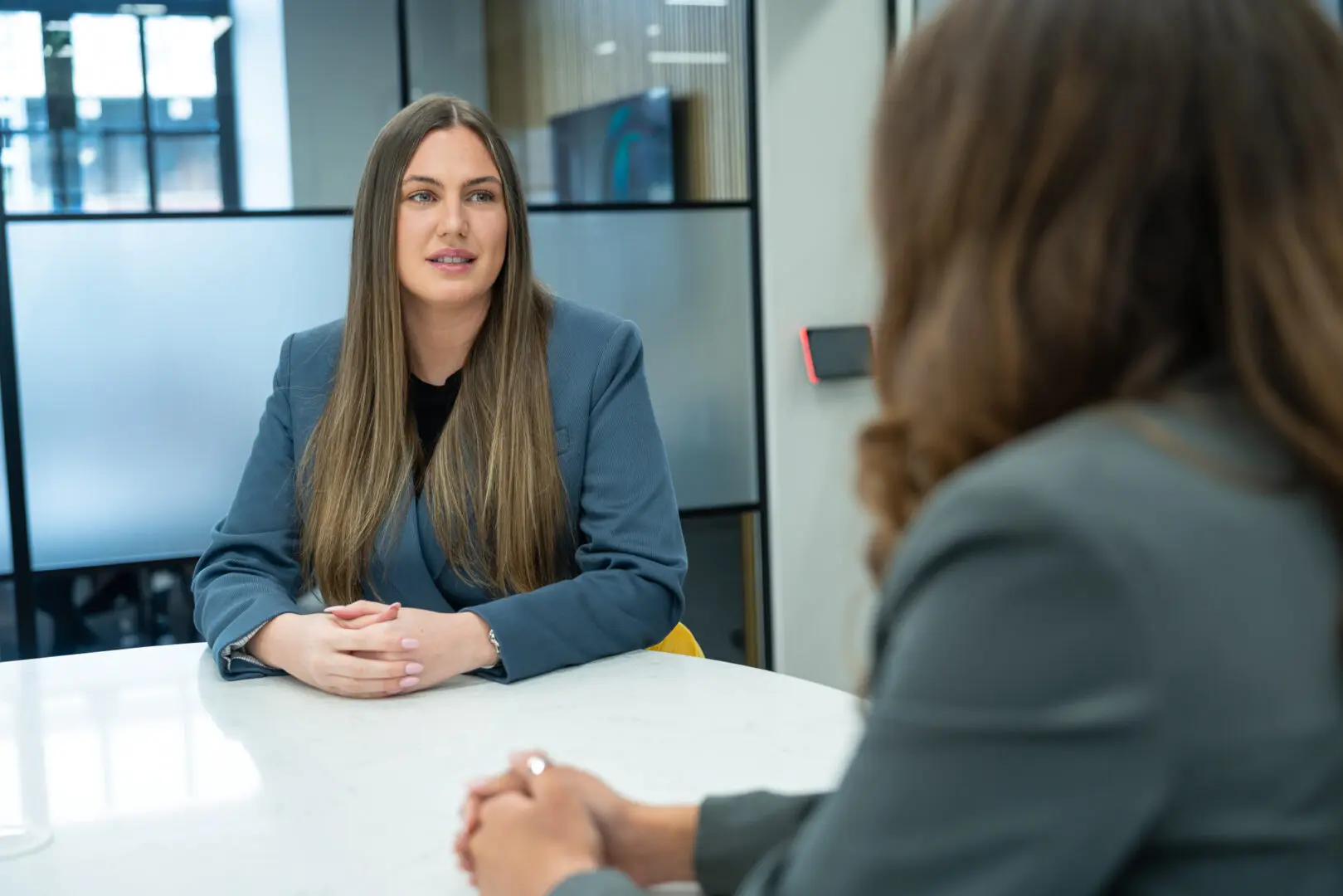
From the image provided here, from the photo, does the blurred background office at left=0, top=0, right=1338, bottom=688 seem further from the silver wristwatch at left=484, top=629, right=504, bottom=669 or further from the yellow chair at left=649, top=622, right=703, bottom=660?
the silver wristwatch at left=484, top=629, right=504, bottom=669

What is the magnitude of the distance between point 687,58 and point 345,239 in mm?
1071

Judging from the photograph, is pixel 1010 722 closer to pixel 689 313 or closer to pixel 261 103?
pixel 261 103

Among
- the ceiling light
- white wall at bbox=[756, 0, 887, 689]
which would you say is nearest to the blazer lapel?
white wall at bbox=[756, 0, 887, 689]

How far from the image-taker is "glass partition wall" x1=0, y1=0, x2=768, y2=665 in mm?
2971

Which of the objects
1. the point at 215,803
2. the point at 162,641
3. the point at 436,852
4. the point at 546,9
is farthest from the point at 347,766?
the point at 546,9

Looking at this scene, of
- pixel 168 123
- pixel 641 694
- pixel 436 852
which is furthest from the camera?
pixel 168 123

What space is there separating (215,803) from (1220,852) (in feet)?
3.08

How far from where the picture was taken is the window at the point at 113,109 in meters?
2.92

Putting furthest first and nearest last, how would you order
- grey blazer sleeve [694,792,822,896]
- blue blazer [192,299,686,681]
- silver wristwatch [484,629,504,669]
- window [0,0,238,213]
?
window [0,0,238,213], blue blazer [192,299,686,681], silver wristwatch [484,629,504,669], grey blazer sleeve [694,792,822,896]

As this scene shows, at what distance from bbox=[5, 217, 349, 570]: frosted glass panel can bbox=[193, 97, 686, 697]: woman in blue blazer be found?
3.60ft

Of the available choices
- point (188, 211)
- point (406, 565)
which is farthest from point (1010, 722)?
point (188, 211)

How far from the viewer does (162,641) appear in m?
3.15

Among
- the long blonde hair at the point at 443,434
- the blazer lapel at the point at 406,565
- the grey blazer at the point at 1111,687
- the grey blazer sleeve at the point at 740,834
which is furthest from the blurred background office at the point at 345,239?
the grey blazer at the point at 1111,687

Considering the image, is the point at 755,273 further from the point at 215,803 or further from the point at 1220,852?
the point at 1220,852
